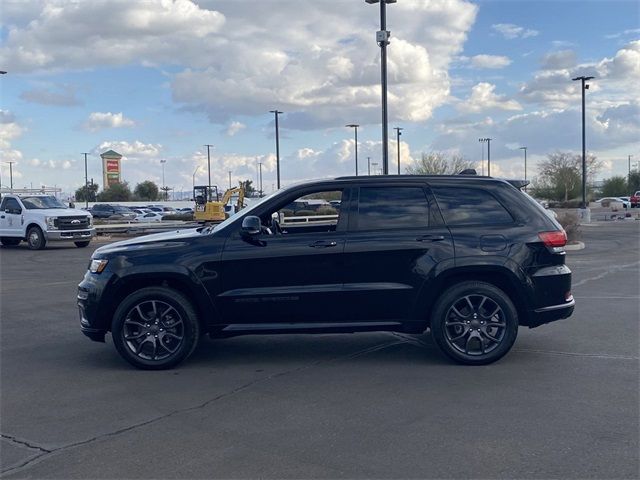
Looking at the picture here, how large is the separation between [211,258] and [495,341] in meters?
2.93

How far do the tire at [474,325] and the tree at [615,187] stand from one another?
98.4 meters

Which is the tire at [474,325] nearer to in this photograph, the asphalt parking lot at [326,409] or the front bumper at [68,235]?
the asphalt parking lot at [326,409]

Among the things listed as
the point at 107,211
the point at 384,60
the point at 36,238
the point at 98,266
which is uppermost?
the point at 384,60

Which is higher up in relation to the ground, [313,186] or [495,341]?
[313,186]

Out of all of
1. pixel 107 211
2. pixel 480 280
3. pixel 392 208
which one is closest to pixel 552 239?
pixel 480 280

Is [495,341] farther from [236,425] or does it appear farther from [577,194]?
[577,194]

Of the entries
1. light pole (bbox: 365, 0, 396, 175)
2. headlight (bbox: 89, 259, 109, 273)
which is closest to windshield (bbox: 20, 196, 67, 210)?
light pole (bbox: 365, 0, 396, 175)

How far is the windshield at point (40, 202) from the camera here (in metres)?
24.9

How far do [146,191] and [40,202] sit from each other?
318ft

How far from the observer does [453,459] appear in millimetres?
4637

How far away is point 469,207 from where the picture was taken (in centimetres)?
718

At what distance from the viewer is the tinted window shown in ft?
23.3

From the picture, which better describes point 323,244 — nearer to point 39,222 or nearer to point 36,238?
point 39,222

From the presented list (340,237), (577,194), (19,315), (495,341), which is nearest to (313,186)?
(340,237)
